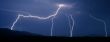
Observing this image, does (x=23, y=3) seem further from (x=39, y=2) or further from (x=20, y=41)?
(x=20, y=41)

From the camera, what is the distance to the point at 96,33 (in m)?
5.11

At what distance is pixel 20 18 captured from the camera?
14.2 ft

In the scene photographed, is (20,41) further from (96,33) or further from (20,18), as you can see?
(96,33)

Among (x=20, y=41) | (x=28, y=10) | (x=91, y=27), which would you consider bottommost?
(x=20, y=41)

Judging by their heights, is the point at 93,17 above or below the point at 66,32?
above

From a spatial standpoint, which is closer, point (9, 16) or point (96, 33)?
point (9, 16)

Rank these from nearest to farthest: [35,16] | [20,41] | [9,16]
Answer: [20,41], [9,16], [35,16]

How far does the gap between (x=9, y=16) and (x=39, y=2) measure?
2.49 ft

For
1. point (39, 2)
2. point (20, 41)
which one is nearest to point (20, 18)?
point (39, 2)

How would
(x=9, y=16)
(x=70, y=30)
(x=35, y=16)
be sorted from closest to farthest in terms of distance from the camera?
(x=9, y=16), (x=35, y=16), (x=70, y=30)

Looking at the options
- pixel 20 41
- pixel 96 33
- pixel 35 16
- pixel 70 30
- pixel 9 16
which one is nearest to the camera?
→ pixel 20 41

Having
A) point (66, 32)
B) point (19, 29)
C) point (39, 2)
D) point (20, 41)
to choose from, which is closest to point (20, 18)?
point (19, 29)

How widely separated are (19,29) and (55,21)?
866 mm

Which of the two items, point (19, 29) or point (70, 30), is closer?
point (19, 29)
